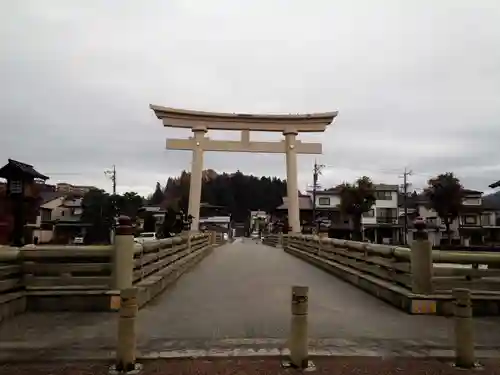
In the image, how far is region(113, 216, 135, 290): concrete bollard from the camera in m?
7.57

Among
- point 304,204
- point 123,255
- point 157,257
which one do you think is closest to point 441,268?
point 123,255

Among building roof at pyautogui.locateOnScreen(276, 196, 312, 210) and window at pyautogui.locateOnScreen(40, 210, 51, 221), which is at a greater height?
building roof at pyautogui.locateOnScreen(276, 196, 312, 210)

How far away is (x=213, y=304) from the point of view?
27.6 ft

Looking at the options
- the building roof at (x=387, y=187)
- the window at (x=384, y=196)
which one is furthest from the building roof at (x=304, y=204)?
the building roof at (x=387, y=187)

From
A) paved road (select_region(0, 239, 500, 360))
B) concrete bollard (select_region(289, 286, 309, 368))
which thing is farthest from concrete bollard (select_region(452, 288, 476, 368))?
concrete bollard (select_region(289, 286, 309, 368))

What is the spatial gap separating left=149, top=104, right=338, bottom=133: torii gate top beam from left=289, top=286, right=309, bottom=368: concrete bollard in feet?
83.2

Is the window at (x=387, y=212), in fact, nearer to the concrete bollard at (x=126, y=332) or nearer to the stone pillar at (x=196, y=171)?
the stone pillar at (x=196, y=171)

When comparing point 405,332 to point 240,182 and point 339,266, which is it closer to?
point 339,266

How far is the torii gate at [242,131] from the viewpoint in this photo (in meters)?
29.6

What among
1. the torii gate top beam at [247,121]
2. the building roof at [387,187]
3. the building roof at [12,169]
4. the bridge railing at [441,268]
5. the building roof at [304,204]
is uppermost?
the torii gate top beam at [247,121]

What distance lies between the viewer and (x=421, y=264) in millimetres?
7465

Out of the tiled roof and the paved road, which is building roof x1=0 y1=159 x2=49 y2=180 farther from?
the tiled roof

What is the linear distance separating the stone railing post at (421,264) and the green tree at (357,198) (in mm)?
39564

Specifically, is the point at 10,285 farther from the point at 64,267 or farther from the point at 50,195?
the point at 50,195
